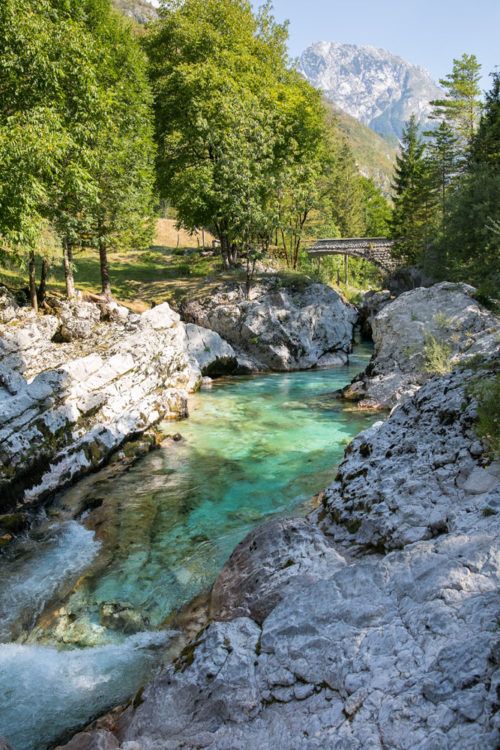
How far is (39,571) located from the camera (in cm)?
870

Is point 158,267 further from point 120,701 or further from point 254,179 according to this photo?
point 120,701

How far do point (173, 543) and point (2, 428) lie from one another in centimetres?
523

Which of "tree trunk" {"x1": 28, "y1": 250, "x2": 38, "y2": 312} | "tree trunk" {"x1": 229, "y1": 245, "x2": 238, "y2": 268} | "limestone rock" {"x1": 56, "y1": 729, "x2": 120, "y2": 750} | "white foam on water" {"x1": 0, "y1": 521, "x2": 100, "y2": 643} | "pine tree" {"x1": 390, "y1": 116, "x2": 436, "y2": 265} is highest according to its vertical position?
"pine tree" {"x1": 390, "y1": 116, "x2": 436, "y2": 265}

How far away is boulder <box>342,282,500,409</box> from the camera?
17500mm

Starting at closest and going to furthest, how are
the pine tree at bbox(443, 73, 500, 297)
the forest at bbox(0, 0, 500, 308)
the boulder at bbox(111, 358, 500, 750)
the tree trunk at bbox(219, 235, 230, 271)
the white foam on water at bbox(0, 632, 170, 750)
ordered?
the boulder at bbox(111, 358, 500, 750) → the white foam on water at bbox(0, 632, 170, 750) → the forest at bbox(0, 0, 500, 308) → the pine tree at bbox(443, 73, 500, 297) → the tree trunk at bbox(219, 235, 230, 271)

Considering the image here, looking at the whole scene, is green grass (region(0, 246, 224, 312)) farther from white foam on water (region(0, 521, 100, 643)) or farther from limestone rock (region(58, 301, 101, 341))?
white foam on water (region(0, 521, 100, 643))

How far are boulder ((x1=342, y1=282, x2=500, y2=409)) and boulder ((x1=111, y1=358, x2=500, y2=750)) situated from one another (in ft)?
34.5

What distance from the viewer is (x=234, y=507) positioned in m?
11.2

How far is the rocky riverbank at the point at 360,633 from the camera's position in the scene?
3953 millimetres

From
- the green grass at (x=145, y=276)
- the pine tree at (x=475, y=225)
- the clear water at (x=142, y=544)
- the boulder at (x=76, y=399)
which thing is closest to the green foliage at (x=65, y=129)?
the boulder at (x=76, y=399)

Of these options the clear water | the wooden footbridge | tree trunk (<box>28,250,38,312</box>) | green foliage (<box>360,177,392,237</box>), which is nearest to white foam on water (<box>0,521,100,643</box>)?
the clear water

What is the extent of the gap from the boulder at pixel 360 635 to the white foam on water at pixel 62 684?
3.57 feet

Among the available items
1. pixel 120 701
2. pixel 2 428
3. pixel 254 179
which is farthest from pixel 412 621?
pixel 254 179

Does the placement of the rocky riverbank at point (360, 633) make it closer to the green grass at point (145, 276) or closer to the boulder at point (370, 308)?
the green grass at point (145, 276)
